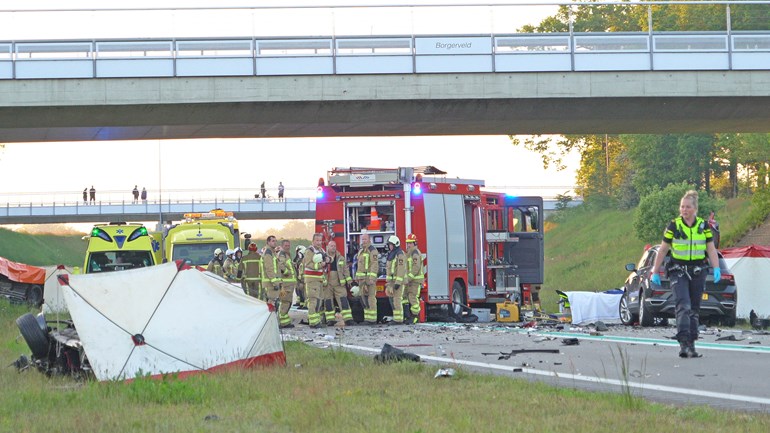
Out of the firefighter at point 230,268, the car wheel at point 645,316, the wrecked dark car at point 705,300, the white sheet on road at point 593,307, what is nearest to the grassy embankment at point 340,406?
the wrecked dark car at point 705,300

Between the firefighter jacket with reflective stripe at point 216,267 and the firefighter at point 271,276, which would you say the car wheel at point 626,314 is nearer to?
the firefighter at point 271,276

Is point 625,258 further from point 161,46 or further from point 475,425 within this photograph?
point 475,425

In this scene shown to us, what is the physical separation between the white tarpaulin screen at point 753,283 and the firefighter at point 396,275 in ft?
21.4

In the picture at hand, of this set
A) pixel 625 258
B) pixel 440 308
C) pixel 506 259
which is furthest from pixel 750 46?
pixel 625 258

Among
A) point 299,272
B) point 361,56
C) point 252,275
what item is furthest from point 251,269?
point 361,56

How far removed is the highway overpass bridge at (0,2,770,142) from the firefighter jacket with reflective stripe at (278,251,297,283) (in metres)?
10.00

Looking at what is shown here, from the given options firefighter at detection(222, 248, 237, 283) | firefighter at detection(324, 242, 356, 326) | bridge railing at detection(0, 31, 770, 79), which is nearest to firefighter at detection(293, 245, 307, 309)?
firefighter at detection(222, 248, 237, 283)

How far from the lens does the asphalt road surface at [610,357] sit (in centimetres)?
1064

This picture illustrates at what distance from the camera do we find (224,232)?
100 feet

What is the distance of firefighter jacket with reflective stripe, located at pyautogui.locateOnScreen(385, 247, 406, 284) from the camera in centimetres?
2355

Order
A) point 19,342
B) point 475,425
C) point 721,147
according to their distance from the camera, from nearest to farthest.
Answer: point 475,425 → point 19,342 → point 721,147

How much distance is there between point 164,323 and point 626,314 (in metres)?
12.7

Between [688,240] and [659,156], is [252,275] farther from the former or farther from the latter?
[659,156]

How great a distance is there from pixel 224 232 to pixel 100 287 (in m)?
18.0
